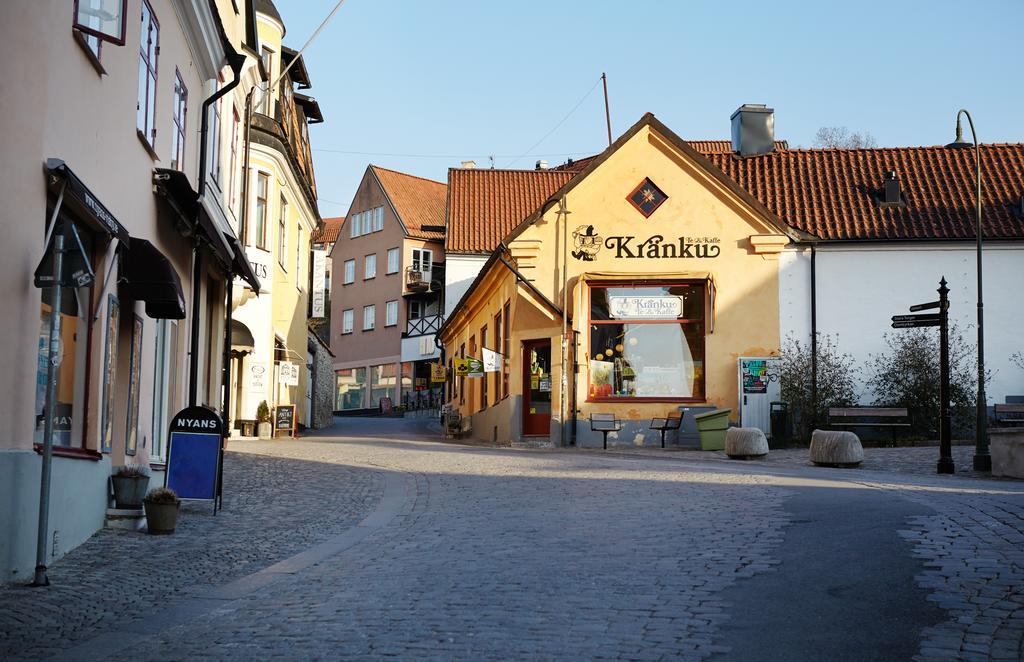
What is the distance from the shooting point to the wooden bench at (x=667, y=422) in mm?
27711

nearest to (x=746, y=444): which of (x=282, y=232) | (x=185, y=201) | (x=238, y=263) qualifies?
(x=238, y=263)

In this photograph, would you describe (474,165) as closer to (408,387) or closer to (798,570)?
(408,387)

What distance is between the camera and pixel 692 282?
29.3 metres

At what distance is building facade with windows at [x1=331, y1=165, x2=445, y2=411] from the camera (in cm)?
6719

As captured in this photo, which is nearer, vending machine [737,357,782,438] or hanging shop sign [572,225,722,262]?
vending machine [737,357,782,438]

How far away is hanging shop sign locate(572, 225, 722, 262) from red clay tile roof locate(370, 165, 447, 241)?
126 ft

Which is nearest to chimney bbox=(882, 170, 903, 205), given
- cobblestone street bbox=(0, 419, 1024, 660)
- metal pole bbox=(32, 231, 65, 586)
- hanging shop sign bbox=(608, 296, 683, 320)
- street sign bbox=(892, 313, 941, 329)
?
hanging shop sign bbox=(608, 296, 683, 320)

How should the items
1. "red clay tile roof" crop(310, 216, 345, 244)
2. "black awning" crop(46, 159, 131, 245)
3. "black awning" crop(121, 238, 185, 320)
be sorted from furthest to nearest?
"red clay tile roof" crop(310, 216, 345, 244)
"black awning" crop(121, 238, 185, 320)
"black awning" crop(46, 159, 131, 245)

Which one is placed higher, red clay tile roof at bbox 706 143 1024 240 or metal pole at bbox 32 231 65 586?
red clay tile roof at bbox 706 143 1024 240

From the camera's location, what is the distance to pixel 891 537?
1032cm

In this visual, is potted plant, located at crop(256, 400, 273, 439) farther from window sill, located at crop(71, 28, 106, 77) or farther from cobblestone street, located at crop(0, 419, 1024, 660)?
window sill, located at crop(71, 28, 106, 77)

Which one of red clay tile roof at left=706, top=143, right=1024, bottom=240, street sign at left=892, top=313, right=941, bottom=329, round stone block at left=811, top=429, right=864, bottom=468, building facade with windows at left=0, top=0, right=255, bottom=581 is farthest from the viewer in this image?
red clay tile roof at left=706, top=143, right=1024, bottom=240

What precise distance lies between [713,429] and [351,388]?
4882 centimetres

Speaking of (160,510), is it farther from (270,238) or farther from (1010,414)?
(270,238)
